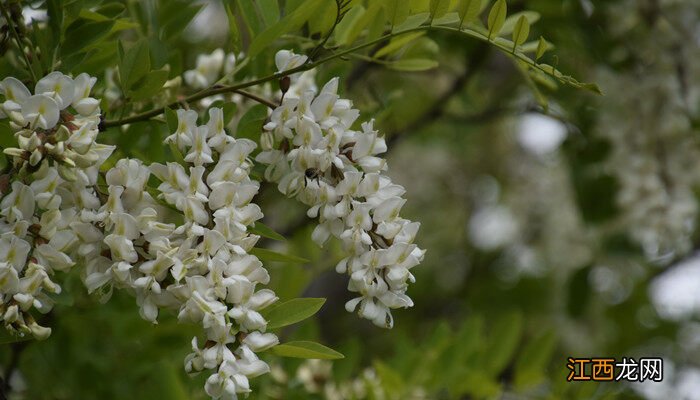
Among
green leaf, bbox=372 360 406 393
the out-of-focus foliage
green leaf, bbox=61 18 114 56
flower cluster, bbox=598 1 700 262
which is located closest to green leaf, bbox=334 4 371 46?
the out-of-focus foliage

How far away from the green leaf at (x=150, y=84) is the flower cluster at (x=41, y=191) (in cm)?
10

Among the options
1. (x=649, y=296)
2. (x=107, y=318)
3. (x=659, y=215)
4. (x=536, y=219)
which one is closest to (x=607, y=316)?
(x=649, y=296)

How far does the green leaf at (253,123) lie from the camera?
0.81 metres

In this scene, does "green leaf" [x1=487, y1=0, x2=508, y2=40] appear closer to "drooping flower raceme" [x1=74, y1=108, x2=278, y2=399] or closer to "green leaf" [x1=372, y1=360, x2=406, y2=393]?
"drooping flower raceme" [x1=74, y1=108, x2=278, y2=399]

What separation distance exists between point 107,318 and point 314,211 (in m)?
0.66

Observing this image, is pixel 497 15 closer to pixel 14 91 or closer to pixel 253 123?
pixel 253 123

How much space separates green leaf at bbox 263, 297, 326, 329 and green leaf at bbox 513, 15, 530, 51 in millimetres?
301

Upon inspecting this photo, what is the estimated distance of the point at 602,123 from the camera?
1.83m

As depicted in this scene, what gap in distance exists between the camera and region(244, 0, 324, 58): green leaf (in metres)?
0.78

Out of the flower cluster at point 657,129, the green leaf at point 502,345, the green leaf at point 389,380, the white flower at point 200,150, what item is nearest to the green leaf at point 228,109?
the white flower at point 200,150

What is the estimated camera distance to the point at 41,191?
67 cm

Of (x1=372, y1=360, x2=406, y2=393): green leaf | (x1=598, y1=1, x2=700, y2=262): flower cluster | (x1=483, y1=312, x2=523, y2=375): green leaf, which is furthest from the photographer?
(x1=598, y1=1, x2=700, y2=262): flower cluster

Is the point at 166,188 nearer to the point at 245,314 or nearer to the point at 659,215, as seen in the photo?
the point at 245,314

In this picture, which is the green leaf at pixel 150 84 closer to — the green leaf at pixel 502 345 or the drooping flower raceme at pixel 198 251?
the drooping flower raceme at pixel 198 251
